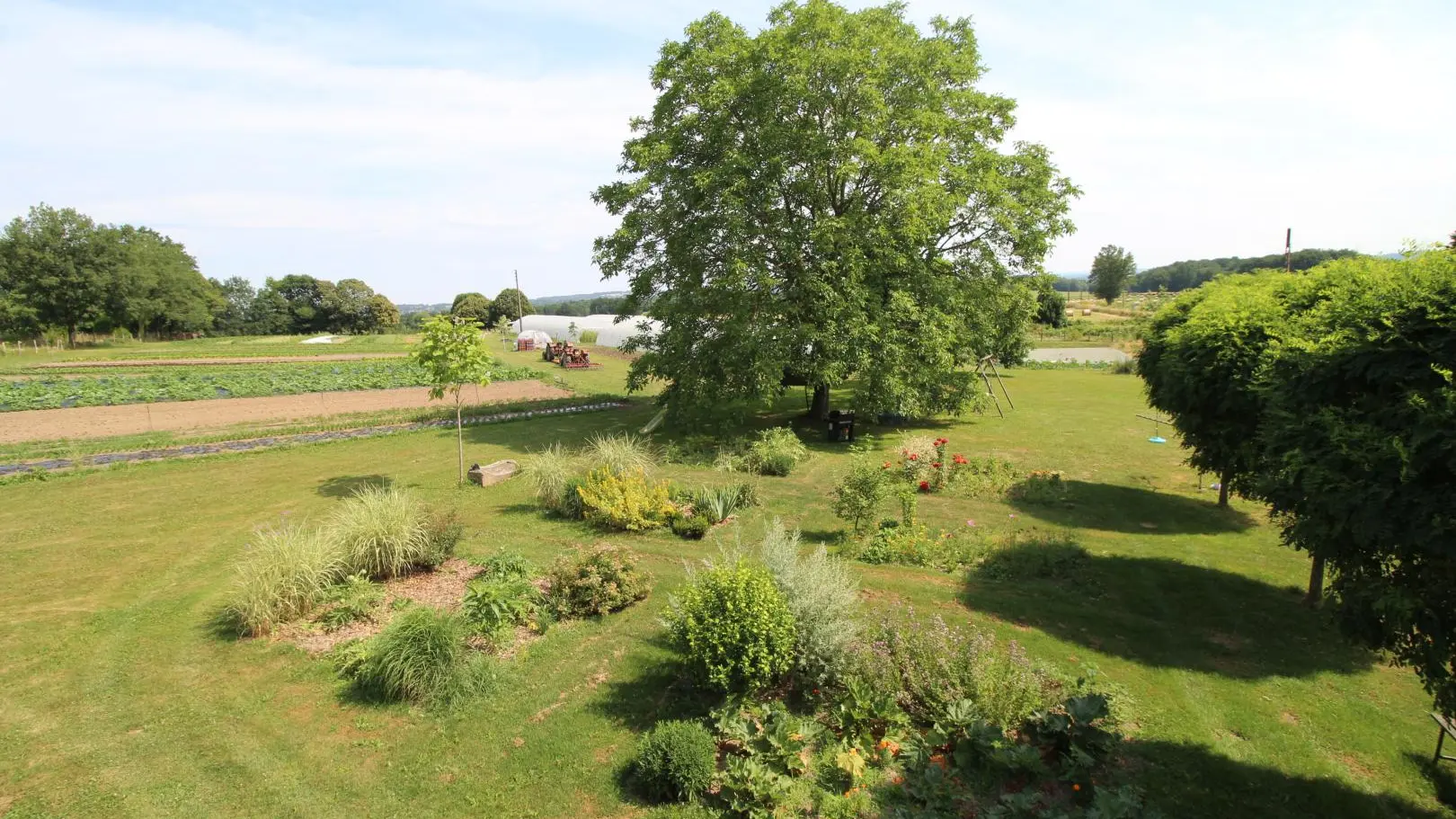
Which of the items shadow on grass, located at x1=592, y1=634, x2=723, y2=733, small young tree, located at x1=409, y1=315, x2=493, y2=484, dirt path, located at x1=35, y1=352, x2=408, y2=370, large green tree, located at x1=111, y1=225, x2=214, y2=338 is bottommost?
shadow on grass, located at x1=592, y1=634, x2=723, y2=733

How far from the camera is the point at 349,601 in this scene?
301 inches

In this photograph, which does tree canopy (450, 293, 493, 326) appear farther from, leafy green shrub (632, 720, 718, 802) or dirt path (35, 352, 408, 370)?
leafy green shrub (632, 720, 718, 802)

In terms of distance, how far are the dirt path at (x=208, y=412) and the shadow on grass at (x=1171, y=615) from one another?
56.3 feet

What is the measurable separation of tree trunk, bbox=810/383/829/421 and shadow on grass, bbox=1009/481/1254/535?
8149 millimetres

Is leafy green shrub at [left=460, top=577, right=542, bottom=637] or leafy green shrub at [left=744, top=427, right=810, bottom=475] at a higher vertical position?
leafy green shrub at [left=744, top=427, right=810, bottom=475]

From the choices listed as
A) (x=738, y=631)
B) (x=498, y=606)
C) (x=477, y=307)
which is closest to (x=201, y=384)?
(x=498, y=606)

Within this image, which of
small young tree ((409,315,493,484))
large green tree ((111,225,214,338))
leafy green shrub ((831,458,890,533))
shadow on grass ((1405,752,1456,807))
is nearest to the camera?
shadow on grass ((1405,752,1456,807))

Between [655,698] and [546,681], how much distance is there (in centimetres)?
116

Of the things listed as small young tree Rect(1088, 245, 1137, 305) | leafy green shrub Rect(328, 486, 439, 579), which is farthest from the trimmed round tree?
small young tree Rect(1088, 245, 1137, 305)

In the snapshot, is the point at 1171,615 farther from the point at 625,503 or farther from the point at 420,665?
the point at 420,665

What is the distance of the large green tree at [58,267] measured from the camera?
168 ft

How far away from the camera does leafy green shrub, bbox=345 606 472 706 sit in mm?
6016

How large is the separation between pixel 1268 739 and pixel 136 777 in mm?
9393

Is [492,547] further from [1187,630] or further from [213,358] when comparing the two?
[213,358]
